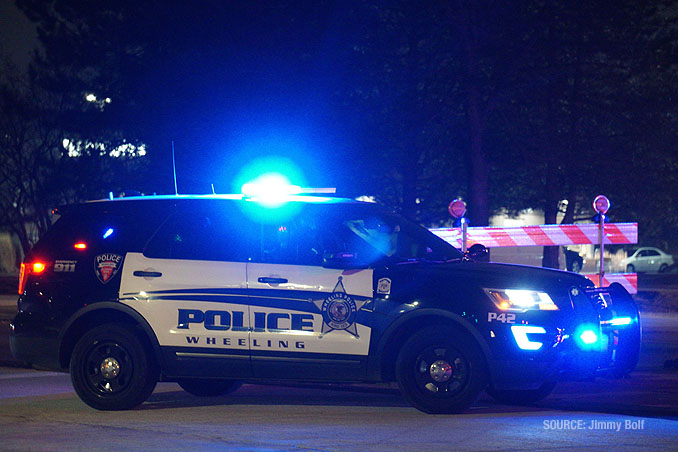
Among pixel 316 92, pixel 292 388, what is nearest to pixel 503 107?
pixel 316 92

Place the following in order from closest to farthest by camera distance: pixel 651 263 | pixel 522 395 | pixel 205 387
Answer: pixel 522 395 < pixel 205 387 < pixel 651 263

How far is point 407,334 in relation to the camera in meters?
9.31

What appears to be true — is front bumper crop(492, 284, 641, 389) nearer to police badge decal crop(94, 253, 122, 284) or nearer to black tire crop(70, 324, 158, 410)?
black tire crop(70, 324, 158, 410)

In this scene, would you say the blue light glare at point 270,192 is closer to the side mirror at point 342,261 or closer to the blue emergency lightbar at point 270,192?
the blue emergency lightbar at point 270,192

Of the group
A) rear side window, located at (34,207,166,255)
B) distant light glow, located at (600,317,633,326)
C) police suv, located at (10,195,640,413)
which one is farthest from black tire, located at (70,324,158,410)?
distant light glow, located at (600,317,633,326)

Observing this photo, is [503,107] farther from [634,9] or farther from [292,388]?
[292,388]

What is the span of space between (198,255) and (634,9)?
23053mm

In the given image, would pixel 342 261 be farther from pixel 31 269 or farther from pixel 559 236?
pixel 559 236

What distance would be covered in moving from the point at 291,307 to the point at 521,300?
1893 millimetres

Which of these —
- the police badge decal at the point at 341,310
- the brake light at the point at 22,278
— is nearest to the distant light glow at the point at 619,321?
the police badge decal at the point at 341,310

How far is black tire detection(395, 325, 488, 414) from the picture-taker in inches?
358

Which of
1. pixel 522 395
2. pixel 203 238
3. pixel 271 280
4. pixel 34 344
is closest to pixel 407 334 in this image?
pixel 271 280

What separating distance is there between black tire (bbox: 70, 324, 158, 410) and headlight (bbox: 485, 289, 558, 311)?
9.96ft

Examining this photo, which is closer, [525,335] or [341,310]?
[525,335]
